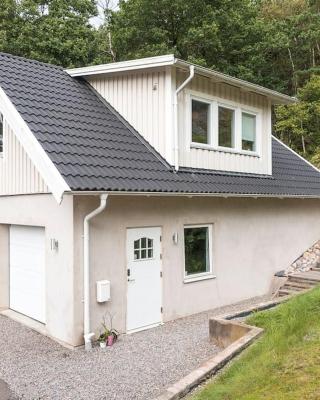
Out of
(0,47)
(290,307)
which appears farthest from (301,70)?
(290,307)

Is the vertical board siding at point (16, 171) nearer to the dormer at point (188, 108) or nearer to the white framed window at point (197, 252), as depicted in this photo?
the dormer at point (188, 108)

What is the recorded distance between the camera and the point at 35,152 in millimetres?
7793

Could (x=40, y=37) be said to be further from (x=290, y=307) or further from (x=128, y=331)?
(x=290, y=307)

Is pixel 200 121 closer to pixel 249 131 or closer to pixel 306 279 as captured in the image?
pixel 249 131

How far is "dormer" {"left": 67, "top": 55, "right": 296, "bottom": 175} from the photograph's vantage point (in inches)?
383

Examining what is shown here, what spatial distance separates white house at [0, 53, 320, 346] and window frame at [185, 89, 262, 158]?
0.12 feet

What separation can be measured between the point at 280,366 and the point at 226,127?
24.7 ft

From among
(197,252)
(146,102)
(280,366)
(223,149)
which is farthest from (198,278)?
(280,366)

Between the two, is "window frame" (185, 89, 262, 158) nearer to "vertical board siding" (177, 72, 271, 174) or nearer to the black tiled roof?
"vertical board siding" (177, 72, 271, 174)

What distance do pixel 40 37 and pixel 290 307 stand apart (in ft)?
71.8

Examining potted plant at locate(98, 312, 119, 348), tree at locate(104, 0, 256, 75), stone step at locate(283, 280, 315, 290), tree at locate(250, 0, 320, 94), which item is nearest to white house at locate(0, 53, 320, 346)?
potted plant at locate(98, 312, 119, 348)

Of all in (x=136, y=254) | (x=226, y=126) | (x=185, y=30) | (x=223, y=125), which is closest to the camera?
(x=136, y=254)

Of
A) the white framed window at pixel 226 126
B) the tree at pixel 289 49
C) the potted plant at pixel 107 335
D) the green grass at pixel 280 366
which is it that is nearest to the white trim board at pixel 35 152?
the potted plant at pixel 107 335

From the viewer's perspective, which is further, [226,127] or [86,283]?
[226,127]
